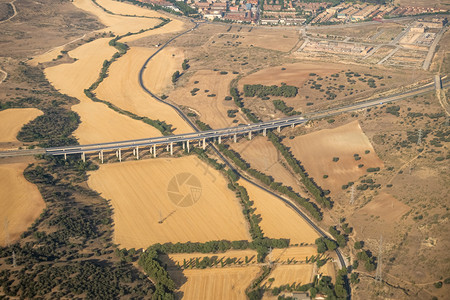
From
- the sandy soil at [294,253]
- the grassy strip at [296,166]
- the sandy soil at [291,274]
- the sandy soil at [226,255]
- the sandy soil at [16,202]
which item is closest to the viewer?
the sandy soil at [291,274]

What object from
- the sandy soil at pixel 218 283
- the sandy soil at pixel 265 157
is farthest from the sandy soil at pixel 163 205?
the sandy soil at pixel 265 157

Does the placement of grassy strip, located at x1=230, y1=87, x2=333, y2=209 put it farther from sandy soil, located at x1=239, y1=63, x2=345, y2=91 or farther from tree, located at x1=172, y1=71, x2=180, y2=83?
tree, located at x1=172, y1=71, x2=180, y2=83

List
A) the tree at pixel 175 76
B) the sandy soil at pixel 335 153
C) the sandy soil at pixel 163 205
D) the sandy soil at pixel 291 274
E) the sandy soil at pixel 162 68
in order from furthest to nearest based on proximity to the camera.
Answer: the tree at pixel 175 76 → the sandy soil at pixel 162 68 → the sandy soil at pixel 335 153 → the sandy soil at pixel 163 205 → the sandy soil at pixel 291 274

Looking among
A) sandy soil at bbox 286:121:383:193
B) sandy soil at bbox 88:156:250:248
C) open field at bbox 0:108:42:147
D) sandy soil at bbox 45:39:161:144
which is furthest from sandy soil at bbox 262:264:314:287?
open field at bbox 0:108:42:147

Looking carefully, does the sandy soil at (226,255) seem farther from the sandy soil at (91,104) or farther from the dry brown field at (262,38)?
the dry brown field at (262,38)

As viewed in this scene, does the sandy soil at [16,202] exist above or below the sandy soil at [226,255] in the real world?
above

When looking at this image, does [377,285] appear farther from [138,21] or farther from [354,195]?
[138,21]

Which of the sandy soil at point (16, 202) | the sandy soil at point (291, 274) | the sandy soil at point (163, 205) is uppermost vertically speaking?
the sandy soil at point (291, 274)
